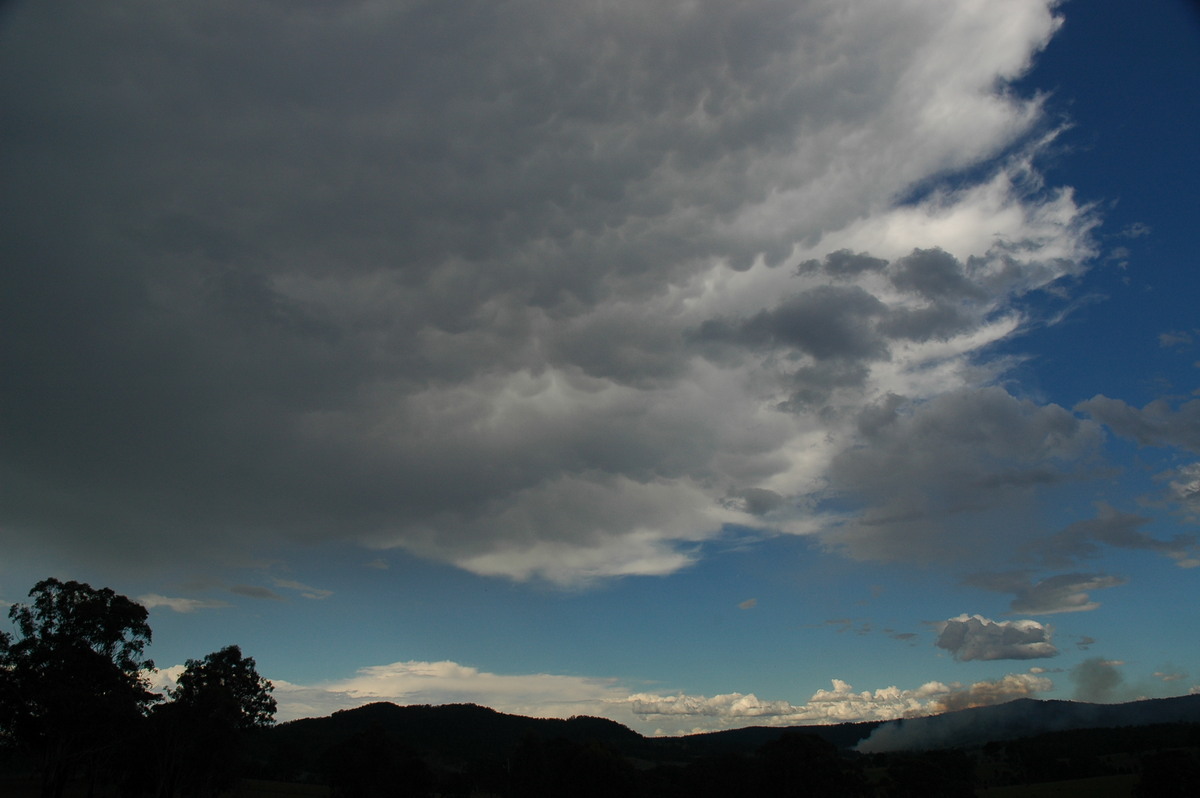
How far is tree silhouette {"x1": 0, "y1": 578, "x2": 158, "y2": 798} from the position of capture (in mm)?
60562

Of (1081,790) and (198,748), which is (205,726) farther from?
(1081,790)

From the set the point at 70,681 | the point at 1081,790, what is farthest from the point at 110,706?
A: the point at 1081,790

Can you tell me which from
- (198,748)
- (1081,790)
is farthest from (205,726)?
(1081,790)

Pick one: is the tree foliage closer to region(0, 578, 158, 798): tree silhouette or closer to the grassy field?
region(0, 578, 158, 798): tree silhouette

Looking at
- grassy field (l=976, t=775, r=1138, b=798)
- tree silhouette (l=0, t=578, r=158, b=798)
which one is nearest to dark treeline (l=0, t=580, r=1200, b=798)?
tree silhouette (l=0, t=578, r=158, b=798)

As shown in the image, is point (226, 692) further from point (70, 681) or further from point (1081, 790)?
point (1081, 790)

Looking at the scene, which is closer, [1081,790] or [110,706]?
[110,706]

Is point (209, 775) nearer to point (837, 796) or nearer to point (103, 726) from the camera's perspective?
point (103, 726)

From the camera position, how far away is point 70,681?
62.8m

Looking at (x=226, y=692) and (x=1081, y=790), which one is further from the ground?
(x=226, y=692)

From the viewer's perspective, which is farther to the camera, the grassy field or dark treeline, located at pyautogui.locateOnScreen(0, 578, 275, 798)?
the grassy field

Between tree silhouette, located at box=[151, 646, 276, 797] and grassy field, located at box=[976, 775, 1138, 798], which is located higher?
tree silhouette, located at box=[151, 646, 276, 797]

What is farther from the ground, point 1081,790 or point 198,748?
point 198,748

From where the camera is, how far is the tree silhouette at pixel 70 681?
6056 centimetres
